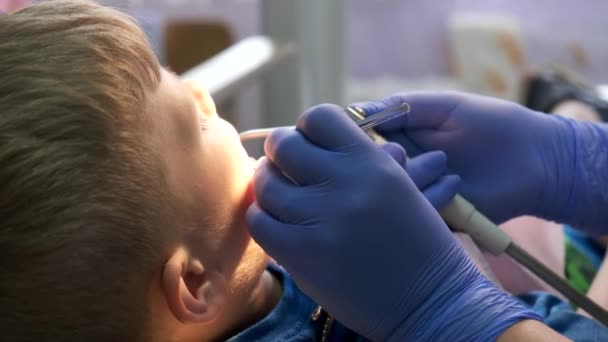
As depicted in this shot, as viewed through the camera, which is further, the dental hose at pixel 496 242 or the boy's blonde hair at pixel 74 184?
the dental hose at pixel 496 242

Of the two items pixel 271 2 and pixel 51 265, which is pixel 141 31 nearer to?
pixel 51 265

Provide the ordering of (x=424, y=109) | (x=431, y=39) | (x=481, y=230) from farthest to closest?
(x=431, y=39) → (x=424, y=109) → (x=481, y=230)

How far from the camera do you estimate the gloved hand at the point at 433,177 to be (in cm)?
82

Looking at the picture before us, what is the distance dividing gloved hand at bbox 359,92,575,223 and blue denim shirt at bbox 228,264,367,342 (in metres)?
0.21

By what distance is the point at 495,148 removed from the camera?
0.97 m

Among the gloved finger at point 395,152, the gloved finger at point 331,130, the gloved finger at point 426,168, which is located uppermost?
the gloved finger at point 331,130

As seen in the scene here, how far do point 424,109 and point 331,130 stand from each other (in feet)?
0.75

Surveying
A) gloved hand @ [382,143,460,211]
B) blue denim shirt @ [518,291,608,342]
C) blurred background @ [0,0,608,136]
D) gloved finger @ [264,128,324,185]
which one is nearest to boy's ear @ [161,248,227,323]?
gloved finger @ [264,128,324,185]

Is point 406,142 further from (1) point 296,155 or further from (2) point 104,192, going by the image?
(2) point 104,192

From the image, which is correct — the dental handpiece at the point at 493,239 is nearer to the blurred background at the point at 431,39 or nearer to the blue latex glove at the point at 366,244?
the blue latex glove at the point at 366,244

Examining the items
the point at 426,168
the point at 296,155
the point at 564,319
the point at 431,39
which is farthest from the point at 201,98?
the point at 431,39

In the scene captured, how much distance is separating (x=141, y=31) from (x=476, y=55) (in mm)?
1797

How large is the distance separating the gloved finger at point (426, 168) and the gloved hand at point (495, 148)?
6 cm

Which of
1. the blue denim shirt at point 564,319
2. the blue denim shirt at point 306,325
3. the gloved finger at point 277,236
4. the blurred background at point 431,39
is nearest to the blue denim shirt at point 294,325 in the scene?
the blue denim shirt at point 306,325
